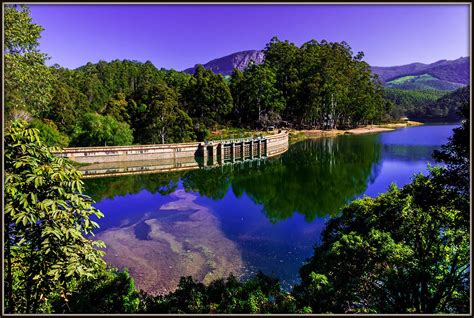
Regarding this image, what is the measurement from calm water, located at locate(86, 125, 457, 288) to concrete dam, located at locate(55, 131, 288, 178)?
2.78m

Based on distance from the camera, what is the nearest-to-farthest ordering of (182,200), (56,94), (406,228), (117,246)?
(406,228), (117,246), (182,200), (56,94)

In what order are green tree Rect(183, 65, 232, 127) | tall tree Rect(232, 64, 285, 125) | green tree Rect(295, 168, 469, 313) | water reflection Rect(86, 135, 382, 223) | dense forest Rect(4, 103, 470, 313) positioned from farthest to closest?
1. tall tree Rect(232, 64, 285, 125)
2. green tree Rect(183, 65, 232, 127)
3. water reflection Rect(86, 135, 382, 223)
4. green tree Rect(295, 168, 469, 313)
5. dense forest Rect(4, 103, 470, 313)

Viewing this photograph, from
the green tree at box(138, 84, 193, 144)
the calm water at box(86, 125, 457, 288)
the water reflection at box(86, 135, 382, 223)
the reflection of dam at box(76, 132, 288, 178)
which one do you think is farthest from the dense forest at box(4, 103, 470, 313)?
the green tree at box(138, 84, 193, 144)

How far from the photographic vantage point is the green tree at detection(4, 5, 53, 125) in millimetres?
9766

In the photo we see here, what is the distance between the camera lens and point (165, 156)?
107 feet

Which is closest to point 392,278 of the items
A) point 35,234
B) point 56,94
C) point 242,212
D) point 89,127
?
point 35,234

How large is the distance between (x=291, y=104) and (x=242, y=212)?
46.0 m

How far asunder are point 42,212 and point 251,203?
1621 cm

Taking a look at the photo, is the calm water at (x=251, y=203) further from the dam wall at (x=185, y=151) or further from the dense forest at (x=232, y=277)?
the dam wall at (x=185, y=151)

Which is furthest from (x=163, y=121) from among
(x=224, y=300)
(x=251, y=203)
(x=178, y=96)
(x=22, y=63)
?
(x=224, y=300)

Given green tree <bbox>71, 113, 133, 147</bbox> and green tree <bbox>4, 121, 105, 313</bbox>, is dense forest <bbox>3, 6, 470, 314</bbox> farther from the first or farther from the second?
green tree <bbox>71, 113, 133, 147</bbox>

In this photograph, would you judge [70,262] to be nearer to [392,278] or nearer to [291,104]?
[392,278]

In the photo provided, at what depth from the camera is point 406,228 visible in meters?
7.35

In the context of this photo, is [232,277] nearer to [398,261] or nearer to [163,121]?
[398,261]
